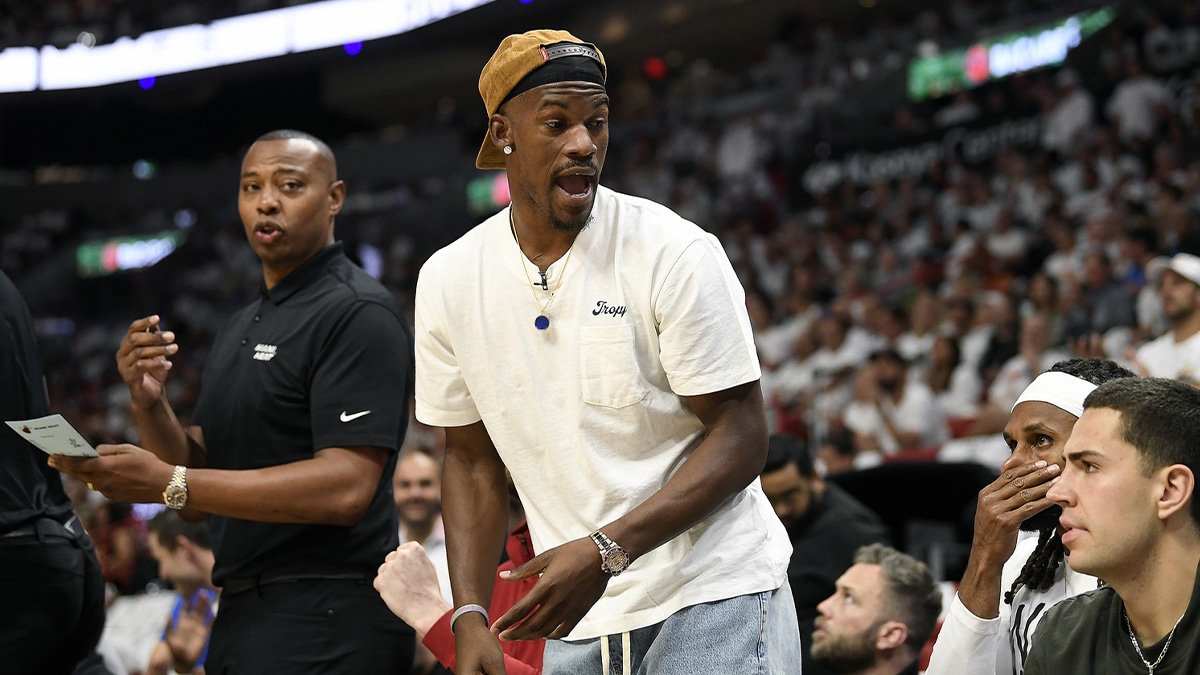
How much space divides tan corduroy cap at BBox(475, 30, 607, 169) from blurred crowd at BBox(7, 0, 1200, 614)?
11.5 feet

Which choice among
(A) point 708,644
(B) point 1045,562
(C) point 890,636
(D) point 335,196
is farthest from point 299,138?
(C) point 890,636

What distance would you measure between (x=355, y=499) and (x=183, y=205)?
24390 millimetres

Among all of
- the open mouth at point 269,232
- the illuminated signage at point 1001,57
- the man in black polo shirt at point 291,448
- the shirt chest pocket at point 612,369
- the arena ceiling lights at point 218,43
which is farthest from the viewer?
the arena ceiling lights at point 218,43

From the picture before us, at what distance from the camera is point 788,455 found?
17.9 ft

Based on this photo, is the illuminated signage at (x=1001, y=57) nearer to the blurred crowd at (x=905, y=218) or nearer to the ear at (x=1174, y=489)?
the blurred crowd at (x=905, y=218)

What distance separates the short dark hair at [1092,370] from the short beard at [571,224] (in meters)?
1.31

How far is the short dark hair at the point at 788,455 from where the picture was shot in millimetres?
5418

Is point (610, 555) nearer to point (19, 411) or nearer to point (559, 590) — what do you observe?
point (559, 590)

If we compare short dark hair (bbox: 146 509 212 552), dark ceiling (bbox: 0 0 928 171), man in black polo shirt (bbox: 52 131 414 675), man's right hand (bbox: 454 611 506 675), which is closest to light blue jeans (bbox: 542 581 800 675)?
man's right hand (bbox: 454 611 506 675)

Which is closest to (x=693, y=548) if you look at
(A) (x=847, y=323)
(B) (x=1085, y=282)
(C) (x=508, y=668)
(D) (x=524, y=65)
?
(C) (x=508, y=668)

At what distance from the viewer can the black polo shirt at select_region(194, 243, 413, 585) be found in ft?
11.0

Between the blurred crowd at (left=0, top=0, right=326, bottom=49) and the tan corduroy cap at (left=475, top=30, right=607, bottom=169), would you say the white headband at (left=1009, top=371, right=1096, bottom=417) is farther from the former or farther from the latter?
the blurred crowd at (left=0, top=0, right=326, bottom=49)

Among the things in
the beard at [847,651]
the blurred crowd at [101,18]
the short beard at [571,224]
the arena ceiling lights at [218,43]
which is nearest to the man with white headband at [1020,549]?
the beard at [847,651]

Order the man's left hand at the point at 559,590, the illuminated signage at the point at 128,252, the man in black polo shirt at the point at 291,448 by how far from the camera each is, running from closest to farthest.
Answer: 1. the man's left hand at the point at 559,590
2. the man in black polo shirt at the point at 291,448
3. the illuminated signage at the point at 128,252
